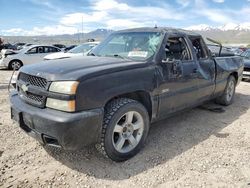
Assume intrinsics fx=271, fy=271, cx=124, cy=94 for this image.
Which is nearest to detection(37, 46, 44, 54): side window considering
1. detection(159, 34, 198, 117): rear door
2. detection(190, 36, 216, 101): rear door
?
detection(190, 36, 216, 101): rear door

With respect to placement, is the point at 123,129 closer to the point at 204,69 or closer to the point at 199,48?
the point at 204,69

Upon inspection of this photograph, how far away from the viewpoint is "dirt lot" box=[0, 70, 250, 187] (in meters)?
3.24

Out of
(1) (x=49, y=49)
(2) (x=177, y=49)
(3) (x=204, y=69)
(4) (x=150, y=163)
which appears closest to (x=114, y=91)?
(4) (x=150, y=163)

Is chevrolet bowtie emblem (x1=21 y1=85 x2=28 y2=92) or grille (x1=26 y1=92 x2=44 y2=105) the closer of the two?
grille (x1=26 y1=92 x2=44 y2=105)

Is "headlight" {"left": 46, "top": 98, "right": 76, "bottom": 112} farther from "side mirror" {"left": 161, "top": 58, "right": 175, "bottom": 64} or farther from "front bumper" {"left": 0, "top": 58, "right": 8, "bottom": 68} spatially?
"front bumper" {"left": 0, "top": 58, "right": 8, "bottom": 68}

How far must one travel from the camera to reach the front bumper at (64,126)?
3004 mm

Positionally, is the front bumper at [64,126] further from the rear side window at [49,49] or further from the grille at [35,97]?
the rear side window at [49,49]

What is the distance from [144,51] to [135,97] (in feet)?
2.60

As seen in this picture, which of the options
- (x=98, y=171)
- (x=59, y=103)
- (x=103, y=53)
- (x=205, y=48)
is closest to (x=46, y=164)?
(x=98, y=171)

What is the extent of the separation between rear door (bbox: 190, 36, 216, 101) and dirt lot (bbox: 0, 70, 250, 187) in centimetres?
77

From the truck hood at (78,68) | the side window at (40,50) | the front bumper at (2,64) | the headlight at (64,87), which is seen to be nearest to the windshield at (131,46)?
the truck hood at (78,68)

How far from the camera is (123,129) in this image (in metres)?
3.69

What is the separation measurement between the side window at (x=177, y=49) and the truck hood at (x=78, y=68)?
0.77 meters

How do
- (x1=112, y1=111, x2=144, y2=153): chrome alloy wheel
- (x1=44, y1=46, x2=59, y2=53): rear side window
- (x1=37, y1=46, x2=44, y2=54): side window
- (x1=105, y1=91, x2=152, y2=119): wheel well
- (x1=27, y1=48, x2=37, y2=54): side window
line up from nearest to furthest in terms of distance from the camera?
(x1=112, y1=111, x2=144, y2=153): chrome alloy wheel < (x1=105, y1=91, x2=152, y2=119): wheel well < (x1=27, y1=48, x2=37, y2=54): side window < (x1=37, y1=46, x2=44, y2=54): side window < (x1=44, y1=46, x2=59, y2=53): rear side window
